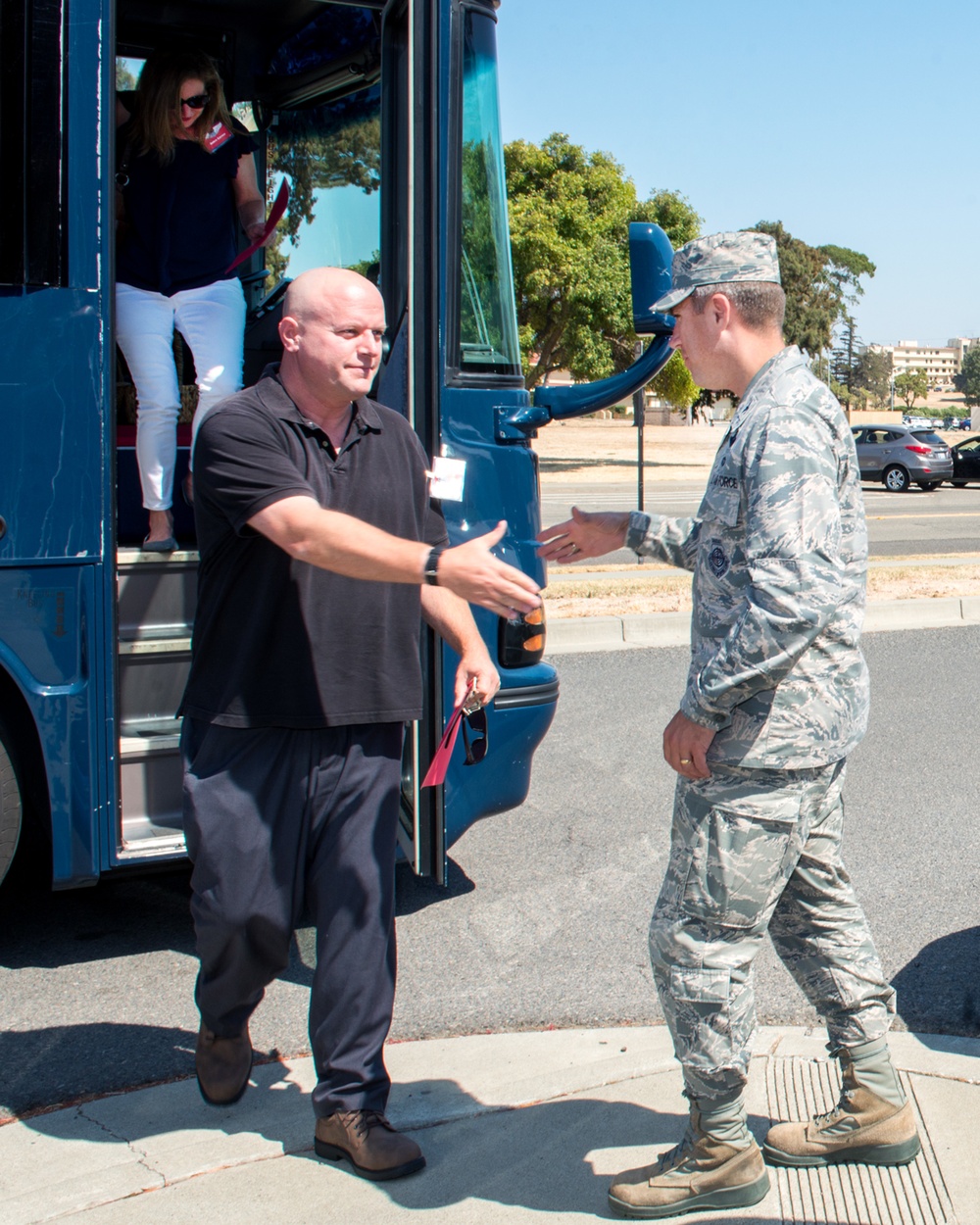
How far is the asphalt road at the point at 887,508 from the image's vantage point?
1684 cm

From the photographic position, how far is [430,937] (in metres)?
4.33

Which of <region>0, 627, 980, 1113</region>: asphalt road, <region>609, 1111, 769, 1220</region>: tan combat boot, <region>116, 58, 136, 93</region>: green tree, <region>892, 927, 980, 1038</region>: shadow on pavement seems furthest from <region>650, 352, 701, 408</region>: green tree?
<region>609, 1111, 769, 1220</region>: tan combat boot

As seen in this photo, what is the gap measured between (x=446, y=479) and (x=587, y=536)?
411 mm

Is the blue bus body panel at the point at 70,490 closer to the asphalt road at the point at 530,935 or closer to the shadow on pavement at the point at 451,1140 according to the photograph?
the asphalt road at the point at 530,935

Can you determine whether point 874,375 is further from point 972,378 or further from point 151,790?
point 151,790

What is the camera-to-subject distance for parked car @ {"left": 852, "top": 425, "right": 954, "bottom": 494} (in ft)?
95.3

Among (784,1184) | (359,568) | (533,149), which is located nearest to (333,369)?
(359,568)

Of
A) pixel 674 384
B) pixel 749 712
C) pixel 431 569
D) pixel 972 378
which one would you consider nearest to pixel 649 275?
pixel 431 569

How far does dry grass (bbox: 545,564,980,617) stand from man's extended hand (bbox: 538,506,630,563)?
20.0 feet

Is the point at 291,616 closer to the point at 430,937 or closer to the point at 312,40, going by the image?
the point at 430,937

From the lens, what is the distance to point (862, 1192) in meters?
2.79

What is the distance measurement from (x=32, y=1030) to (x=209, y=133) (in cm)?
313

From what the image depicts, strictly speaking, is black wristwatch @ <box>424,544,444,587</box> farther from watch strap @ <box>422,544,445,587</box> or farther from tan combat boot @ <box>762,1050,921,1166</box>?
tan combat boot @ <box>762,1050,921,1166</box>

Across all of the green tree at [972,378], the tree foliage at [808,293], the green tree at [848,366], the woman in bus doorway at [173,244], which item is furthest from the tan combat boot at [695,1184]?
the green tree at [972,378]
